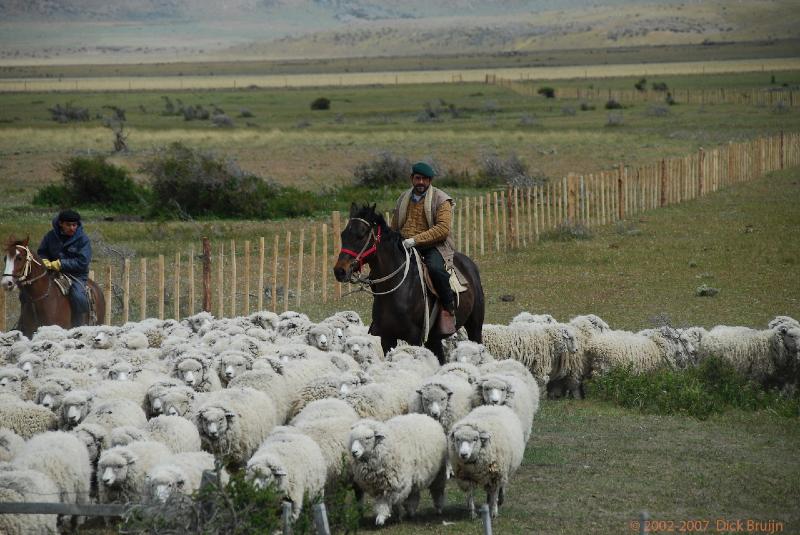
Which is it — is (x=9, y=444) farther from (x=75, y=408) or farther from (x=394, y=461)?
(x=394, y=461)

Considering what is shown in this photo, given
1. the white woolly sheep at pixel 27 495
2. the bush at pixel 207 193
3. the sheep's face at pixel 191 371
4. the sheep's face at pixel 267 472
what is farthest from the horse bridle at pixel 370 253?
the bush at pixel 207 193

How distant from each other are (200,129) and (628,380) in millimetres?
58568

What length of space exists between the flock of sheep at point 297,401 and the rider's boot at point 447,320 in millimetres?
763

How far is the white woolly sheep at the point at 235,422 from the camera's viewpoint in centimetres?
992

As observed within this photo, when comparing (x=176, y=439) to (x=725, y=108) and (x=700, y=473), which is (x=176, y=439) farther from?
(x=725, y=108)

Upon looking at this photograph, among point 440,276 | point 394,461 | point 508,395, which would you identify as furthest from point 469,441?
point 440,276

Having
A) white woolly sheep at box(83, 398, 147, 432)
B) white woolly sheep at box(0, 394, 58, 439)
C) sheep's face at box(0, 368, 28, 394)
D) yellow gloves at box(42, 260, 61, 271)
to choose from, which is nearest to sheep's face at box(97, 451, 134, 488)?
white woolly sheep at box(83, 398, 147, 432)

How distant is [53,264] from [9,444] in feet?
19.8

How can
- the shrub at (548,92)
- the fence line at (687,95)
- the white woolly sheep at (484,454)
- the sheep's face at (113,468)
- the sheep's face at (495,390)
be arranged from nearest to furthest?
the sheep's face at (113,468)
the white woolly sheep at (484,454)
the sheep's face at (495,390)
the fence line at (687,95)
the shrub at (548,92)

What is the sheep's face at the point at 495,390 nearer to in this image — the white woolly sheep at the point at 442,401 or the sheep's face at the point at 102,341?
the white woolly sheep at the point at 442,401

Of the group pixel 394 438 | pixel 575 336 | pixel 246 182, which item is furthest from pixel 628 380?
pixel 246 182

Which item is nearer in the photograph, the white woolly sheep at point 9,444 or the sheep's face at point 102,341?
the white woolly sheep at point 9,444

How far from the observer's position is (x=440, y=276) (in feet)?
43.5

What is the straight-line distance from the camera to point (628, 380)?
43.9ft
